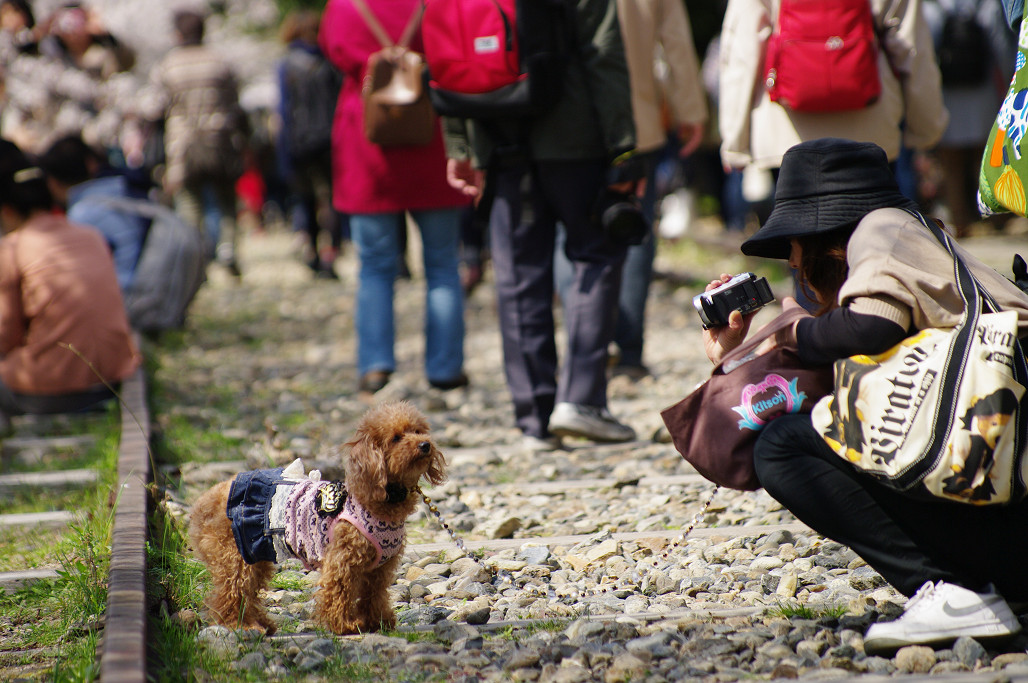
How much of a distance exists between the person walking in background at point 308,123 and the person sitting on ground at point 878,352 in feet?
22.7

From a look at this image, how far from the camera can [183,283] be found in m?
8.55

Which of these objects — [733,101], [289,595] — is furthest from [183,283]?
[289,595]

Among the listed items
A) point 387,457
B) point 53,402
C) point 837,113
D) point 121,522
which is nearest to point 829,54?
point 837,113

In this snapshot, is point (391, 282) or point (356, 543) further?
point (391, 282)

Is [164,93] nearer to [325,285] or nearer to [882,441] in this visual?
[325,285]

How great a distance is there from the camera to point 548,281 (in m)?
5.21

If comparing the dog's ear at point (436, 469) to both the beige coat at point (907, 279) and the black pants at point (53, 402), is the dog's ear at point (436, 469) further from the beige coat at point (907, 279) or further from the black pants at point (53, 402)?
the black pants at point (53, 402)

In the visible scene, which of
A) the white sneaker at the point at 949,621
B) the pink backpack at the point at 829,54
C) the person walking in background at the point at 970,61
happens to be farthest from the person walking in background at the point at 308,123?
the white sneaker at the point at 949,621

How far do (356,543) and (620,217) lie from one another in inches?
89.7

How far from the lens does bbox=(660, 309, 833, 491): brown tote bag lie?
9.87ft

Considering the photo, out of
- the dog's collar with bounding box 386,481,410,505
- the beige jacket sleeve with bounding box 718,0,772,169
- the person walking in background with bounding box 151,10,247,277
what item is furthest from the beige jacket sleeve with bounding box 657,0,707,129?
the person walking in background with bounding box 151,10,247,277

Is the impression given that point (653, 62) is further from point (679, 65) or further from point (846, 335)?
point (846, 335)

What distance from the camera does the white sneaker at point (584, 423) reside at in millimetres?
5078

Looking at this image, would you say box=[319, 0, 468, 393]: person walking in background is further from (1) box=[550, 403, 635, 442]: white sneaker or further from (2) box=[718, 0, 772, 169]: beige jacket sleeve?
(2) box=[718, 0, 772, 169]: beige jacket sleeve
